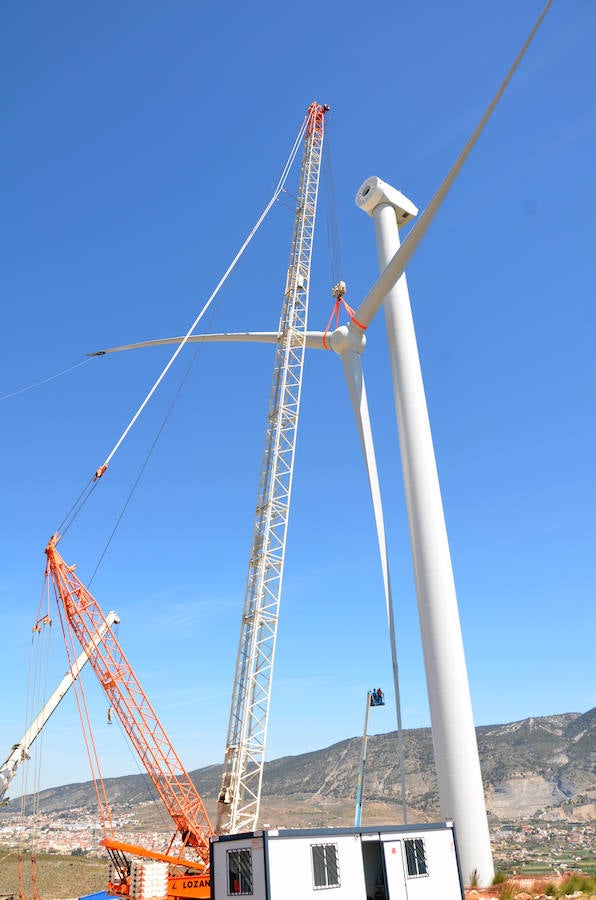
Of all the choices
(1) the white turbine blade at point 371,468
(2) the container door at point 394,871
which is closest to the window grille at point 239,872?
(2) the container door at point 394,871

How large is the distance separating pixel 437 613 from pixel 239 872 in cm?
1111

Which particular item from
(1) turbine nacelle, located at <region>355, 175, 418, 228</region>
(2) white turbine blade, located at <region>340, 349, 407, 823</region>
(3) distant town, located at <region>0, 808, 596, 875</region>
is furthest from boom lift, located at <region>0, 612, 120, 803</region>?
(1) turbine nacelle, located at <region>355, 175, 418, 228</region>

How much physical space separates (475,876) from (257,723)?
1786 centimetres

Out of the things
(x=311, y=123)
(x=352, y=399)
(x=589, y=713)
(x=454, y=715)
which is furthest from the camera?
(x=589, y=713)

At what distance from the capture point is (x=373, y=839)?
65.2 feet

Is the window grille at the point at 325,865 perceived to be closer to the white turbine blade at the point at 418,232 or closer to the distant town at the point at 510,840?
the distant town at the point at 510,840

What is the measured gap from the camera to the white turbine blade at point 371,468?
27.4m

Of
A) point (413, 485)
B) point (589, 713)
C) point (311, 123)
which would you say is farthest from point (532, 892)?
point (589, 713)

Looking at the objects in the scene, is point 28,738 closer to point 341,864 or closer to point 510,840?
point 341,864

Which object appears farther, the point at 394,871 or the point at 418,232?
the point at 418,232

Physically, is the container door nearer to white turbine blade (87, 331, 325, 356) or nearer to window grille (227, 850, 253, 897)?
window grille (227, 850, 253, 897)

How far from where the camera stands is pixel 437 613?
25953 mm

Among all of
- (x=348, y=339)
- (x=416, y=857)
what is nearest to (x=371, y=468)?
(x=348, y=339)

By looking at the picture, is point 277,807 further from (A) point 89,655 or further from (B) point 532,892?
(B) point 532,892
